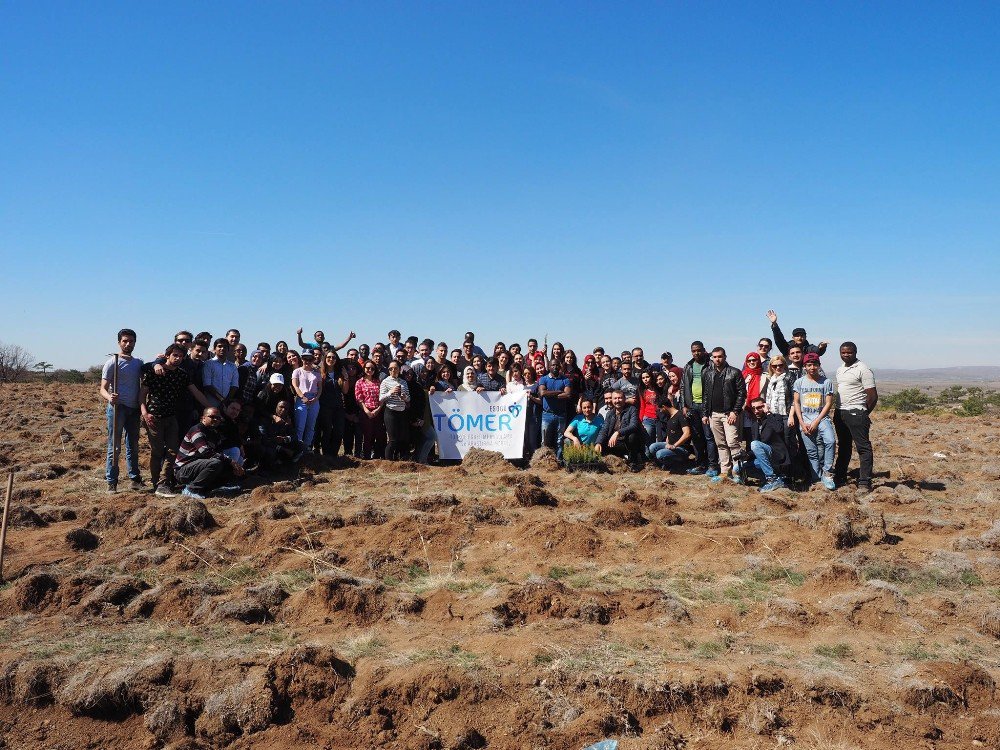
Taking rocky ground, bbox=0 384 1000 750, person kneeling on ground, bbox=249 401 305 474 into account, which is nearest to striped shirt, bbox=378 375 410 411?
person kneeling on ground, bbox=249 401 305 474

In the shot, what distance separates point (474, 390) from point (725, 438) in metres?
4.31

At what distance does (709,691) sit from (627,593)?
5.10 feet

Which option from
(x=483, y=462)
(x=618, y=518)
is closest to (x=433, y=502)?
(x=618, y=518)

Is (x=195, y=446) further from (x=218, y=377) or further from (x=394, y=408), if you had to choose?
(x=394, y=408)

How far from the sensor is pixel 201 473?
9062mm

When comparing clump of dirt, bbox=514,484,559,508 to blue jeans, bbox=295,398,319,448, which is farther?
blue jeans, bbox=295,398,319,448

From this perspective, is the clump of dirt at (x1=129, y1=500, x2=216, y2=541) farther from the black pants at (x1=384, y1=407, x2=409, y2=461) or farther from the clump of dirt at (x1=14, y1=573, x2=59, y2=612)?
the black pants at (x1=384, y1=407, x2=409, y2=461)

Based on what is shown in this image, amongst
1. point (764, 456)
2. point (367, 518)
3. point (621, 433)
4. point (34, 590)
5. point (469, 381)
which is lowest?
point (34, 590)

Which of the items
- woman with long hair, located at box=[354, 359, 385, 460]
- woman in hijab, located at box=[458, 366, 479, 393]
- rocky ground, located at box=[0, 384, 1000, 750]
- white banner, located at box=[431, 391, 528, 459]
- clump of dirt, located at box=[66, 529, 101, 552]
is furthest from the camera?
white banner, located at box=[431, 391, 528, 459]

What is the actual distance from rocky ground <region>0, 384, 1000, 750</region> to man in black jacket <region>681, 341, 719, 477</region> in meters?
1.73

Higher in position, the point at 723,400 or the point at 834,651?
the point at 723,400

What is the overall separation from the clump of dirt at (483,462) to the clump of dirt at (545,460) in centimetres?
45

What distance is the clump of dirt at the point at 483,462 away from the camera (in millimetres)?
11031

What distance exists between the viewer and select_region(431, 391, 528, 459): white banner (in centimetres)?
1225
